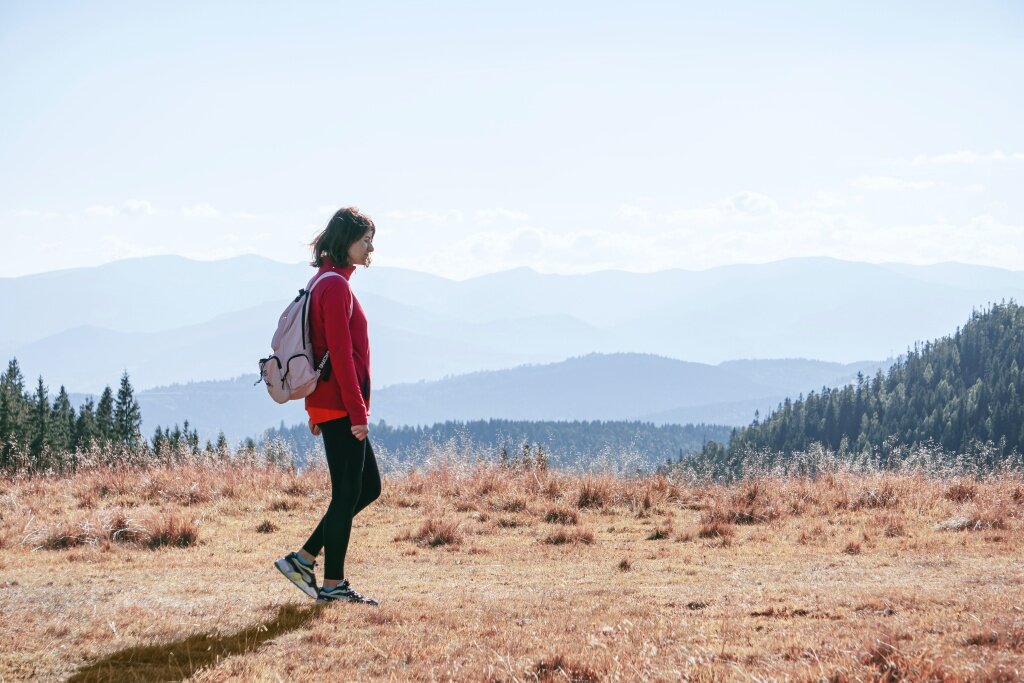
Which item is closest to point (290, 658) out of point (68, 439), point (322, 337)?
point (322, 337)

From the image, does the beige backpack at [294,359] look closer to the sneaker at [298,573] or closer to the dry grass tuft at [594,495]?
the sneaker at [298,573]

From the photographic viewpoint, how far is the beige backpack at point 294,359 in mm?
5641

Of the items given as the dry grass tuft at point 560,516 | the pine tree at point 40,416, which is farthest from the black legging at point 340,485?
the pine tree at point 40,416

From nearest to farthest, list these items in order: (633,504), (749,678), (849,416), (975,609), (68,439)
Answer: (749,678) < (975,609) < (633,504) < (68,439) < (849,416)

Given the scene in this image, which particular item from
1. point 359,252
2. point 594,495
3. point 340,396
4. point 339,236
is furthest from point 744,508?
point 339,236

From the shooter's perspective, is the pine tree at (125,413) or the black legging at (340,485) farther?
the pine tree at (125,413)

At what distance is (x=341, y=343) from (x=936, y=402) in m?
150

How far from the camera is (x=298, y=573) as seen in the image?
607 centimetres

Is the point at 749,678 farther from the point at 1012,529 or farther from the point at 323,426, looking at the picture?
the point at 1012,529

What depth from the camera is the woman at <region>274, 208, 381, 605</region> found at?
5.66 metres

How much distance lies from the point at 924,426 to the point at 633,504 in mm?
133955

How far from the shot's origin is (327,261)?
591cm

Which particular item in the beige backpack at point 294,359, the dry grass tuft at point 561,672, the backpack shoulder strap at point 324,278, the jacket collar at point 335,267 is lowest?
the dry grass tuft at point 561,672

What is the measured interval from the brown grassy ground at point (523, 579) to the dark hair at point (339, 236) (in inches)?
94.6
